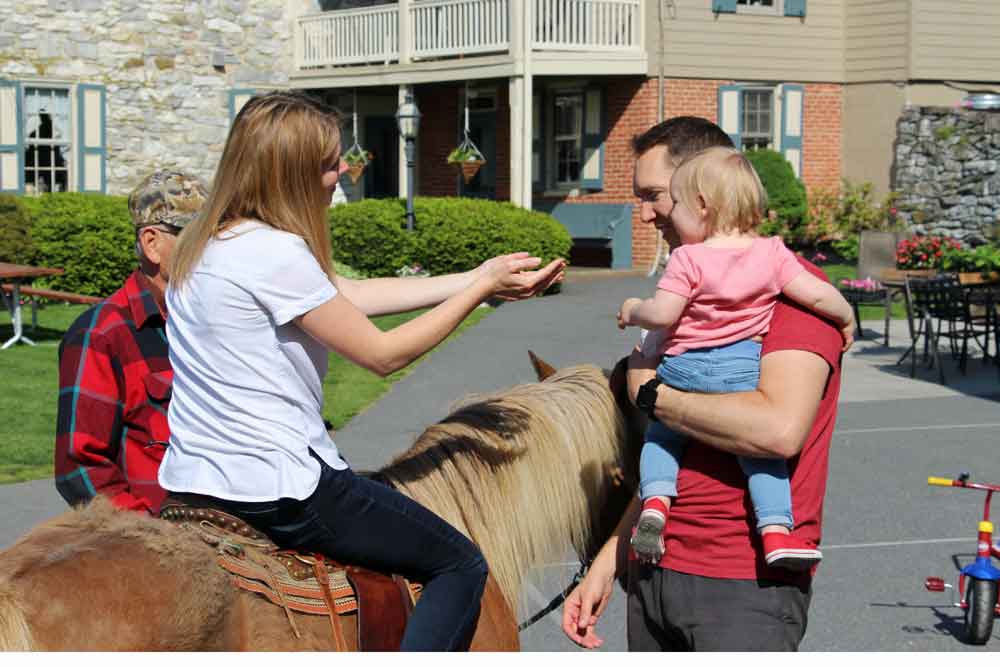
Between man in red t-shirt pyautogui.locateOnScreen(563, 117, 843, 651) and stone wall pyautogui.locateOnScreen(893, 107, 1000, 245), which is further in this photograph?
stone wall pyautogui.locateOnScreen(893, 107, 1000, 245)

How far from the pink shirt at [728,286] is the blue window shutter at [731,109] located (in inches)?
855

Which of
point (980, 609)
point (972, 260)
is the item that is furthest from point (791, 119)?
point (980, 609)

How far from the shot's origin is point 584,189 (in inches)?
963

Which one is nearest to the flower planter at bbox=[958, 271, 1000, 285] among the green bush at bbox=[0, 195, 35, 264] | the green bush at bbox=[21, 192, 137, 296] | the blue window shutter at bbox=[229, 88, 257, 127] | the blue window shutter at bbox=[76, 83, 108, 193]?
the green bush at bbox=[21, 192, 137, 296]

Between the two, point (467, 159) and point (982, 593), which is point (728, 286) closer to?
point (982, 593)

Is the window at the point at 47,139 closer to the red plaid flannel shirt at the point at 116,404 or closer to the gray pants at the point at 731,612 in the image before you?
the red plaid flannel shirt at the point at 116,404

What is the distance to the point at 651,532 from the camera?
9.20 feet

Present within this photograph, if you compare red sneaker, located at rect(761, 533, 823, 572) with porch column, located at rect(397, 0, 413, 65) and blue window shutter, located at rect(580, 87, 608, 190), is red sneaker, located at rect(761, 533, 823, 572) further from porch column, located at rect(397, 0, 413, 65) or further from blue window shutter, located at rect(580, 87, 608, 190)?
porch column, located at rect(397, 0, 413, 65)

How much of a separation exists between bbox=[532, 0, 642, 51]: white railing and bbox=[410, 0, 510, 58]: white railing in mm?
638

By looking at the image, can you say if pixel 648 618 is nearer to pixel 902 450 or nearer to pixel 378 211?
pixel 902 450

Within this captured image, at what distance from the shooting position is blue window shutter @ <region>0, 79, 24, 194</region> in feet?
74.1

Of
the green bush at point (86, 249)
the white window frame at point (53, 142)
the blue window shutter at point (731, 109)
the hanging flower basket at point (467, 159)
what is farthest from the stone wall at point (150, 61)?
the blue window shutter at point (731, 109)

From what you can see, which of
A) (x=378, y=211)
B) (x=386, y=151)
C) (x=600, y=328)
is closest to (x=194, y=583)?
(x=600, y=328)

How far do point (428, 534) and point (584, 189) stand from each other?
2177 cm
